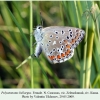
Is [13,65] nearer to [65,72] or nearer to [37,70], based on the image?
[37,70]

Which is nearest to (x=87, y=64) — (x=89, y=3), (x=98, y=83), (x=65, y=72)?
(x=98, y=83)

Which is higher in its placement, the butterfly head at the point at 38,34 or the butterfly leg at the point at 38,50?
the butterfly head at the point at 38,34

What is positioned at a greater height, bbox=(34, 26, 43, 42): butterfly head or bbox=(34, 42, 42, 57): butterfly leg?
bbox=(34, 26, 43, 42): butterfly head
